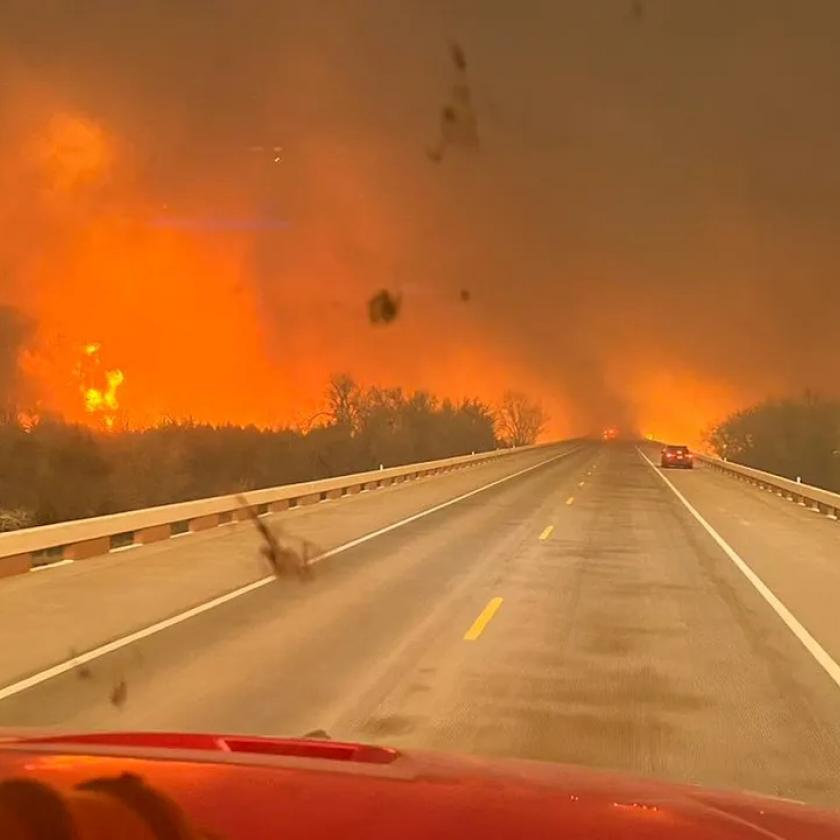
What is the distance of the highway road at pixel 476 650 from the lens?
275 inches

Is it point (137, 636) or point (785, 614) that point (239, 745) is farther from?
point (785, 614)

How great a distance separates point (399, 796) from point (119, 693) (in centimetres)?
524

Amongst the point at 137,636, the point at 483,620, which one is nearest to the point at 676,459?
the point at 483,620

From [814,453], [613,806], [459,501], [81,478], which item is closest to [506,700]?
[613,806]

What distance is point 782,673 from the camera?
355 inches

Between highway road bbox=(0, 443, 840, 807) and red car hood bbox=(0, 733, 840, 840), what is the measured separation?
2345 mm

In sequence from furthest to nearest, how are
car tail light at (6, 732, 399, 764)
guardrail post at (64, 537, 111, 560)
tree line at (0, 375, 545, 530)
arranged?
tree line at (0, 375, 545, 530) → guardrail post at (64, 537, 111, 560) → car tail light at (6, 732, 399, 764)

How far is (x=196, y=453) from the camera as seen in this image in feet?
179

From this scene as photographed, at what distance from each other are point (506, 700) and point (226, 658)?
2.83m

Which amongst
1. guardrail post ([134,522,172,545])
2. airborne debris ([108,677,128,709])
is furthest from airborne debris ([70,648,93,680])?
guardrail post ([134,522,172,545])

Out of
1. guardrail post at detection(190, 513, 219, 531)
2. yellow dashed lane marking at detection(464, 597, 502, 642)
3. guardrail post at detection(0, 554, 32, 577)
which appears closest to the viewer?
yellow dashed lane marking at detection(464, 597, 502, 642)

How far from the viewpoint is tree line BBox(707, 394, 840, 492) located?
96.7 metres

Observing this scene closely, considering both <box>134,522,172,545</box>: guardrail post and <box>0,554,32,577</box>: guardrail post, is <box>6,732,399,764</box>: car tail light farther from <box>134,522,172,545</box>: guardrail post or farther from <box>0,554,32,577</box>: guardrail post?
<box>134,522,172,545</box>: guardrail post

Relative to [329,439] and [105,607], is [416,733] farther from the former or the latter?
[329,439]
